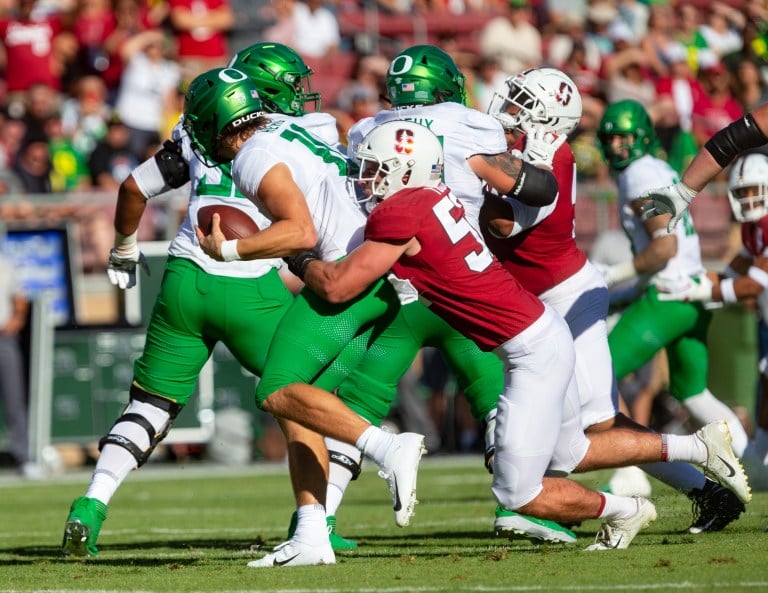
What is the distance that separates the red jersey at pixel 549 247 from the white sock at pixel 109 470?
1.88 metres

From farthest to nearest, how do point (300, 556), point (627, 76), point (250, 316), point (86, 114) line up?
point (627, 76) < point (86, 114) < point (250, 316) < point (300, 556)

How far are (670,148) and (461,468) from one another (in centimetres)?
430

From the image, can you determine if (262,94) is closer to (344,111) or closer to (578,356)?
(578,356)

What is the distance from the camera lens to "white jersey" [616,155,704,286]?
26.2ft

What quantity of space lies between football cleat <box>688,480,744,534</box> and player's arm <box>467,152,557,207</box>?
4.89ft

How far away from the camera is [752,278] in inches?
322

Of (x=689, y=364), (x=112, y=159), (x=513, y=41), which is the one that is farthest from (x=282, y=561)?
(x=513, y=41)

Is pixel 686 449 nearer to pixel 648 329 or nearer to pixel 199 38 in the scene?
pixel 648 329

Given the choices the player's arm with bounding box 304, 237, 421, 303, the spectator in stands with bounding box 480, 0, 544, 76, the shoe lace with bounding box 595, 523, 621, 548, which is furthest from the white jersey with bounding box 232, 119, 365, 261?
the spectator in stands with bounding box 480, 0, 544, 76

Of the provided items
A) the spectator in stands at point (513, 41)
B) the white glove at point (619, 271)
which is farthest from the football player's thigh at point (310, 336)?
the spectator in stands at point (513, 41)

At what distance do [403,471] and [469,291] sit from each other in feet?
2.25

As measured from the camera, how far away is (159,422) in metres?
6.73

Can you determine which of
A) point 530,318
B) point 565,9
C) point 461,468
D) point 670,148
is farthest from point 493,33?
point 530,318

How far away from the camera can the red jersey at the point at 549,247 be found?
6598 mm
